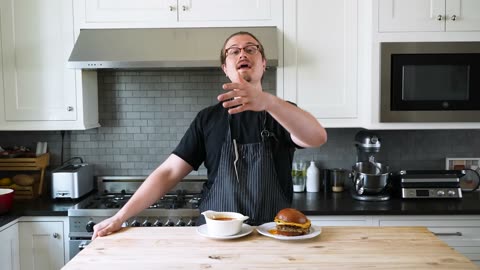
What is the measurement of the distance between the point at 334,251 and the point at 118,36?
6.35ft

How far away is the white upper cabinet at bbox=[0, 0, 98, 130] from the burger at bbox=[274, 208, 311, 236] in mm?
1801

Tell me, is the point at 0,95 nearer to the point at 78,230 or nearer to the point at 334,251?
the point at 78,230

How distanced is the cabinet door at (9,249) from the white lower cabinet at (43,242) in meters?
0.03

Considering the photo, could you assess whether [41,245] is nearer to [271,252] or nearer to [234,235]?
[234,235]

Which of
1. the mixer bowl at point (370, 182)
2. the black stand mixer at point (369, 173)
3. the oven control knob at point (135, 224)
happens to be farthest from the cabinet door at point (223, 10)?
the oven control knob at point (135, 224)

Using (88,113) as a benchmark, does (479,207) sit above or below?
below

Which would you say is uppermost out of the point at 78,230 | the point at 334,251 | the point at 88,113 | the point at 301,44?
the point at 301,44

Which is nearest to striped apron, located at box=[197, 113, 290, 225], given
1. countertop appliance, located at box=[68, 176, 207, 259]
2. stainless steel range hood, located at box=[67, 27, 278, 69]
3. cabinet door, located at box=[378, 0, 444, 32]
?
countertop appliance, located at box=[68, 176, 207, 259]

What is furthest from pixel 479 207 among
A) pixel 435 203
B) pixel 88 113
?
pixel 88 113

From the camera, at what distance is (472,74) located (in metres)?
2.76

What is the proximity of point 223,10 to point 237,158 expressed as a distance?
1.30m

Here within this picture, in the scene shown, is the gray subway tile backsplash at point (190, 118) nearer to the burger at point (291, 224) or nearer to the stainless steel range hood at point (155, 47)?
the stainless steel range hood at point (155, 47)

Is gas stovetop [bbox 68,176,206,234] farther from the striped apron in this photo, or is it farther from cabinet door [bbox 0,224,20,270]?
the striped apron

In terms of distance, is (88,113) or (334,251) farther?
(88,113)
